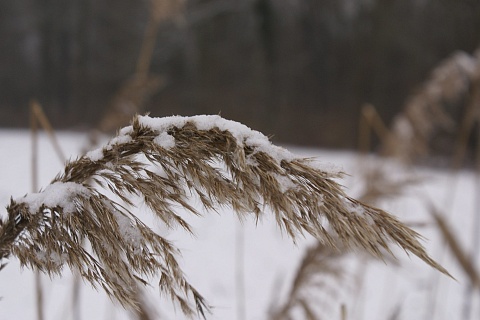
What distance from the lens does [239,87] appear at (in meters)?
18.9

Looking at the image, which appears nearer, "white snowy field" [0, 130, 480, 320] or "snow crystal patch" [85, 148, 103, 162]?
"snow crystal patch" [85, 148, 103, 162]

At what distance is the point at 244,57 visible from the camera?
19172 mm

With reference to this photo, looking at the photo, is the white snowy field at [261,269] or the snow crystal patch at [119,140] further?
the white snowy field at [261,269]

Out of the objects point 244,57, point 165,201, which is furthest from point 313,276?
point 244,57

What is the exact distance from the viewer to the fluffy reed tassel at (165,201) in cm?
65

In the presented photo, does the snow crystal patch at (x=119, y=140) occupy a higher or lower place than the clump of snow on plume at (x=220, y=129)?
lower

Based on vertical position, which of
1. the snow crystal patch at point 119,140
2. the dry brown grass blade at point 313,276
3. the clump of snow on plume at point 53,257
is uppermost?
the dry brown grass blade at point 313,276

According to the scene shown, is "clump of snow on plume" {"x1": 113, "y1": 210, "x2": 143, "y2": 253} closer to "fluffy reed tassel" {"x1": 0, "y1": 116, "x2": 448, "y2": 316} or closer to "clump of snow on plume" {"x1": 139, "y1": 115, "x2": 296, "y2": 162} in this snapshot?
"fluffy reed tassel" {"x1": 0, "y1": 116, "x2": 448, "y2": 316}

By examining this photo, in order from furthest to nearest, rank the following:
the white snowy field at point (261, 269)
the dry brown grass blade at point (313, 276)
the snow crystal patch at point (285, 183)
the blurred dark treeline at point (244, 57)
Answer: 1. the blurred dark treeline at point (244, 57)
2. the white snowy field at point (261, 269)
3. the dry brown grass blade at point (313, 276)
4. the snow crystal patch at point (285, 183)

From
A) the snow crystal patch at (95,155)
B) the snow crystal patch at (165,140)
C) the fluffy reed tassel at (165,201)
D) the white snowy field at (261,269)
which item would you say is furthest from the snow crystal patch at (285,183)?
the white snowy field at (261,269)

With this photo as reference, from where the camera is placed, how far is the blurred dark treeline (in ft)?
59.5

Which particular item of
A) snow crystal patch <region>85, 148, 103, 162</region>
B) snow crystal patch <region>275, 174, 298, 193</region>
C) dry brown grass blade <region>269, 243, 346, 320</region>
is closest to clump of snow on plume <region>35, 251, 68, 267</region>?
snow crystal patch <region>85, 148, 103, 162</region>

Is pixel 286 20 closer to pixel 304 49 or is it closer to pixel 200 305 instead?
pixel 304 49

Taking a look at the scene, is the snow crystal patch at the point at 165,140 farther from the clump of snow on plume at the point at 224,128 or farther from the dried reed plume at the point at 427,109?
the dried reed plume at the point at 427,109
